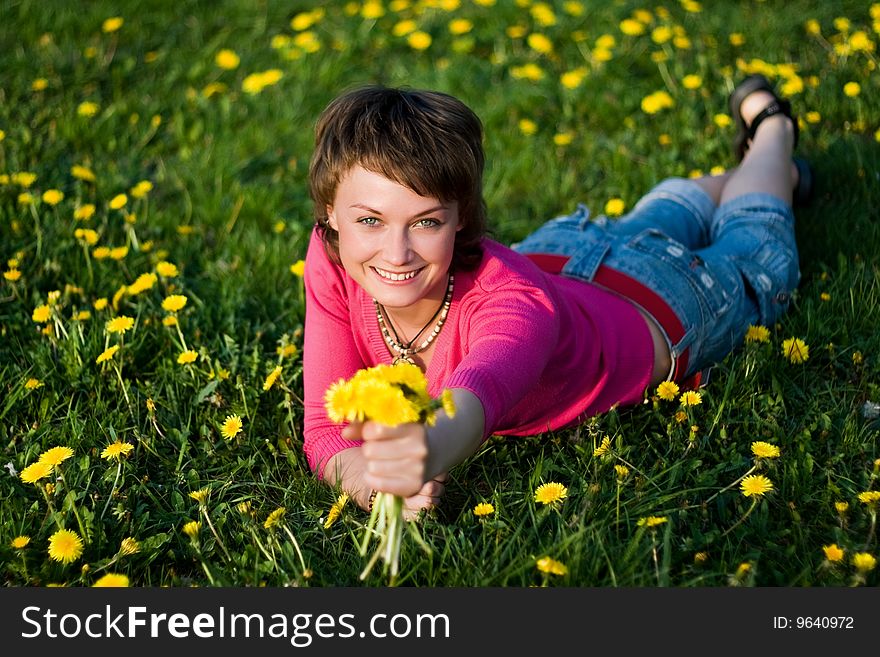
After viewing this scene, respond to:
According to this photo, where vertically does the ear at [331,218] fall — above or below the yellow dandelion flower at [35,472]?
above

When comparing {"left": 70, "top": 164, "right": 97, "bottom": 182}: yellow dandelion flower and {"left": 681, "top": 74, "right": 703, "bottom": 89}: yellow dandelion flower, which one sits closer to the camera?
{"left": 70, "top": 164, "right": 97, "bottom": 182}: yellow dandelion flower

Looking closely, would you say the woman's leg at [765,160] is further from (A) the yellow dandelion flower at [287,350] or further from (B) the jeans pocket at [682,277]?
(A) the yellow dandelion flower at [287,350]

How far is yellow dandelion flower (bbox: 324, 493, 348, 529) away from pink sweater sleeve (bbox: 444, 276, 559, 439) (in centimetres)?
35

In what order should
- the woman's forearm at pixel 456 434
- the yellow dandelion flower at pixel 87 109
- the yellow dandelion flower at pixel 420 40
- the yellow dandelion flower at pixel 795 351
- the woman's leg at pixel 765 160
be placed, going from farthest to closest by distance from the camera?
1. the yellow dandelion flower at pixel 420 40
2. the yellow dandelion flower at pixel 87 109
3. the woman's leg at pixel 765 160
4. the yellow dandelion flower at pixel 795 351
5. the woman's forearm at pixel 456 434

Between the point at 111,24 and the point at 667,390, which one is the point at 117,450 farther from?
the point at 111,24

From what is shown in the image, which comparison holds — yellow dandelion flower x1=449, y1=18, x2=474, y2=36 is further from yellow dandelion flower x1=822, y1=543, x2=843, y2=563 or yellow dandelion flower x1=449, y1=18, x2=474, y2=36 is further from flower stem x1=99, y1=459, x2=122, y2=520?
yellow dandelion flower x1=822, y1=543, x2=843, y2=563

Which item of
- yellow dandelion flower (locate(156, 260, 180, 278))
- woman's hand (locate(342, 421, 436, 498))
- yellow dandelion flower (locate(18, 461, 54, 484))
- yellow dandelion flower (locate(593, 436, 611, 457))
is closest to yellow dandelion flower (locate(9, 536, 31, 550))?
yellow dandelion flower (locate(18, 461, 54, 484))

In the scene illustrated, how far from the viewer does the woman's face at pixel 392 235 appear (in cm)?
205

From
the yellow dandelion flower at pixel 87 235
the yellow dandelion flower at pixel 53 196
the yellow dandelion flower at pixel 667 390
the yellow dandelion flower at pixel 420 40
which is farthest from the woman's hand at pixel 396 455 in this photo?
the yellow dandelion flower at pixel 420 40

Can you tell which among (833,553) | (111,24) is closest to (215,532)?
(833,553)

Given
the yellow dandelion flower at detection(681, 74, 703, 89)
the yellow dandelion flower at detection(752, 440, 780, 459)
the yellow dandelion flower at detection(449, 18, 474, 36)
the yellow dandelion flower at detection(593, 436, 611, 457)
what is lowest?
the yellow dandelion flower at detection(752, 440, 780, 459)

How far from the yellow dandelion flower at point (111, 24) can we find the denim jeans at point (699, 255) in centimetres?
261

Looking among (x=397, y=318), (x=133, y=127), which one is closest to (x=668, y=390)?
(x=397, y=318)

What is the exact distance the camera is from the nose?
205cm
